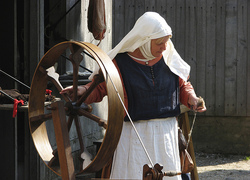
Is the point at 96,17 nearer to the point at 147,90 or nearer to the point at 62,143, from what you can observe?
the point at 147,90

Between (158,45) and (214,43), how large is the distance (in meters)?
4.32

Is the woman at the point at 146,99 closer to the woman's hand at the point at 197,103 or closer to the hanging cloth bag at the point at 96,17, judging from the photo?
the woman's hand at the point at 197,103

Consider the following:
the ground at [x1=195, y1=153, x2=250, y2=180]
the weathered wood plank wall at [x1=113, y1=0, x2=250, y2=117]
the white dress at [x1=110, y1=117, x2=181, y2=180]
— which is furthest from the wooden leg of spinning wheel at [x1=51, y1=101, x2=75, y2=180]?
the weathered wood plank wall at [x1=113, y1=0, x2=250, y2=117]

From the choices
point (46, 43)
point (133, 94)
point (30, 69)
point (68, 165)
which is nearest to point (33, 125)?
point (68, 165)

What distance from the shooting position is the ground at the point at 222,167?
233 inches

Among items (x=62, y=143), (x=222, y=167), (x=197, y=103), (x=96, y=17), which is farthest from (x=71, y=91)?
(x=222, y=167)

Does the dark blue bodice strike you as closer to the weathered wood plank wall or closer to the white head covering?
the white head covering

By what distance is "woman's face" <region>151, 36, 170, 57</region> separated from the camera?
2951 mm

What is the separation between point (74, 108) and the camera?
2.59m

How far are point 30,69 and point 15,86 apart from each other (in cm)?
36

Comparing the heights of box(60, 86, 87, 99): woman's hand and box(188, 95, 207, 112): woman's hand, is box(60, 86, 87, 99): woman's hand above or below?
above

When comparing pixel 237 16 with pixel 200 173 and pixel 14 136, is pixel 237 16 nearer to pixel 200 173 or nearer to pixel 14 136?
pixel 200 173

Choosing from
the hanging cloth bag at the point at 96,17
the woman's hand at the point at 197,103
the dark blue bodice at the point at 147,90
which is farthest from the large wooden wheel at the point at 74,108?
the hanging cloth bag at the point at 96,17

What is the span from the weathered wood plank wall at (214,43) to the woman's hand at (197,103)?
4.09 metres
